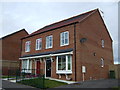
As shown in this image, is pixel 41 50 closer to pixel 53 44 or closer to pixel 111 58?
pixel 53 44

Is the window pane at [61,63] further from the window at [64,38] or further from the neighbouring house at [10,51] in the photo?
the neighbouring house at [10,51]

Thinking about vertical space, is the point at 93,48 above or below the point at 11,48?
below

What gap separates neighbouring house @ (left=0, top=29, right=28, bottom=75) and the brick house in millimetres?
7855

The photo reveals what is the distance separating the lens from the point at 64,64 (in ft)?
62.2

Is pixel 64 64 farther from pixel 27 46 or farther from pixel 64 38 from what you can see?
pixel 27 46

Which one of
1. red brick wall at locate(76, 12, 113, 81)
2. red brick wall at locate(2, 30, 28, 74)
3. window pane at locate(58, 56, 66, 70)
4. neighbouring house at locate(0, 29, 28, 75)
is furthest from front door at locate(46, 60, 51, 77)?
red brick wall at locate(2, 30, 28, 74)

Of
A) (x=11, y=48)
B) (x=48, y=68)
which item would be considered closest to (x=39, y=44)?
(x=48, y=68)

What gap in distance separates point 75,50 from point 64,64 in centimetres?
216

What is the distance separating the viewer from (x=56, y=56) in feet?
65.5

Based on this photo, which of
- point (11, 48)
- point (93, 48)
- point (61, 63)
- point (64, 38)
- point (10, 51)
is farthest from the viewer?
point (11, 48)

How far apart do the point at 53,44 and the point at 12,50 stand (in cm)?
1502

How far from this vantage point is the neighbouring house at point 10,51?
31.9 m

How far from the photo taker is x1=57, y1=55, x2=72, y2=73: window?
18.4 metres

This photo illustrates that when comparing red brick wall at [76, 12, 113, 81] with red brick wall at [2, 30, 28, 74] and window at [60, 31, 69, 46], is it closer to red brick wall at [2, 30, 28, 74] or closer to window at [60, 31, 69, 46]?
window at [60, 31, 69, 46]
